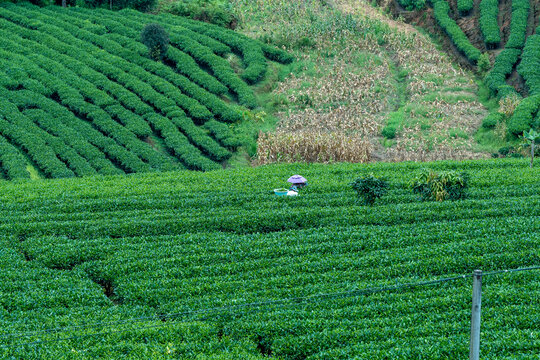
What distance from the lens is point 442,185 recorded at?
27125 millimetres

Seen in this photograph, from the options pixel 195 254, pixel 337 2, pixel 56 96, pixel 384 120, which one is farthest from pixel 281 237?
pixel 337 2

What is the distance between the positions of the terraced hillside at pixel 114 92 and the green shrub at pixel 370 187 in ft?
35.2

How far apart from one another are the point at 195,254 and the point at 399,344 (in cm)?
876

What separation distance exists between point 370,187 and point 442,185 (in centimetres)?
305

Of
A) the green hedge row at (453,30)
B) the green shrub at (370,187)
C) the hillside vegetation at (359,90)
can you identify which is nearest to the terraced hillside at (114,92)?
the hillside vegetation at (359,90)

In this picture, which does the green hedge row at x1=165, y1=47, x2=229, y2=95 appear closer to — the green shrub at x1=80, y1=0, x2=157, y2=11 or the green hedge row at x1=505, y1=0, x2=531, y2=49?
the green shrub at x1=80, y1=0, x2=157, y2=11

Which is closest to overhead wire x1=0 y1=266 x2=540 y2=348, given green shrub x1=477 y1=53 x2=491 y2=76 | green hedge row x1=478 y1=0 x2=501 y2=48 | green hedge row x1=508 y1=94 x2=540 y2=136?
green hedge row x1=508 y1=94 x2=540 y2=136

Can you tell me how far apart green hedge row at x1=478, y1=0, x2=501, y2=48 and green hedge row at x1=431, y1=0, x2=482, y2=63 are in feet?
3.90

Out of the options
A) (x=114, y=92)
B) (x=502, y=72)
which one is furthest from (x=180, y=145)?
(x=502, y=72)

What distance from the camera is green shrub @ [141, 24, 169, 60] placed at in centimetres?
4553

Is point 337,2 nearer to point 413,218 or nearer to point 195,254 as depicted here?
point 413,218

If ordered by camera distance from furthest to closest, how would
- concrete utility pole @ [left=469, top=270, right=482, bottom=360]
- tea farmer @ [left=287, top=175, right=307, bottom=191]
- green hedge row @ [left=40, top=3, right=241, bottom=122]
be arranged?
green hedge row @ [left=40, top=3, right=241, bottom=122] → tea farmer @ [left=287, top=175, right=307, bottom=191] → concrete utility pole @ [left=469, top=270, right=482, bottom=360]

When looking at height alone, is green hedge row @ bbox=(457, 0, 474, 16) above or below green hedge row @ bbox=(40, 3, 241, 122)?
above

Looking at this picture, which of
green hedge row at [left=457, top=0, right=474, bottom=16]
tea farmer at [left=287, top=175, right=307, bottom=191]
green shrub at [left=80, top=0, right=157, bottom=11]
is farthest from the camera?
green shrub at [left=80, top=0, right=157, bottom=11]
